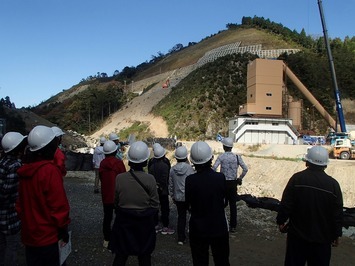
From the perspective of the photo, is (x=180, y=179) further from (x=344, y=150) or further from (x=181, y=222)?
(x=344, y=150)

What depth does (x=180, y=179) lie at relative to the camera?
6352mm

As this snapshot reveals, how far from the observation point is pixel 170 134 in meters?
46.3

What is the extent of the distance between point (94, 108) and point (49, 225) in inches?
2602

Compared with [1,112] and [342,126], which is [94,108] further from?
[342,126]

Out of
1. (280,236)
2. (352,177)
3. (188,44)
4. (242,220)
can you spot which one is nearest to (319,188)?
(280,236)

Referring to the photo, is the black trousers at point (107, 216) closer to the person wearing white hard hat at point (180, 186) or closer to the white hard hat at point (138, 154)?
the person wearing white hard hat at point (180, 186)

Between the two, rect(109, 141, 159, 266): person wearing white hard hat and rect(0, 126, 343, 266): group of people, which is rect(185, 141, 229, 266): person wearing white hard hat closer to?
rect(0, 126, 343, 266): group of people

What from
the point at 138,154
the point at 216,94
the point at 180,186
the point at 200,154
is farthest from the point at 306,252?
the point at 216,94

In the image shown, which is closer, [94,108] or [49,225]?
[49,225]

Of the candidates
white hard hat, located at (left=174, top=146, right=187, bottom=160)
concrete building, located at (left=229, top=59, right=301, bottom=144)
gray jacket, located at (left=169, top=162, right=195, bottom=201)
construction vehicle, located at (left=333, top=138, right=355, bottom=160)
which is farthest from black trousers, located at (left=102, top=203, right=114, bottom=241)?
concrete building, located at (left=229, top=59, right=301, bottom=144)

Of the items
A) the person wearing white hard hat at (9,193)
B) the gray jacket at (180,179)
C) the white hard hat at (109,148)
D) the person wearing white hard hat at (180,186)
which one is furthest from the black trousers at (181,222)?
the person wearing white hard hat at (9,193)

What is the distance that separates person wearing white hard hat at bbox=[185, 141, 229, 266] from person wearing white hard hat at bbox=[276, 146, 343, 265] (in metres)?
0.74

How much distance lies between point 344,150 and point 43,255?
26.4 meters

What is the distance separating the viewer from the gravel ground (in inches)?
219
